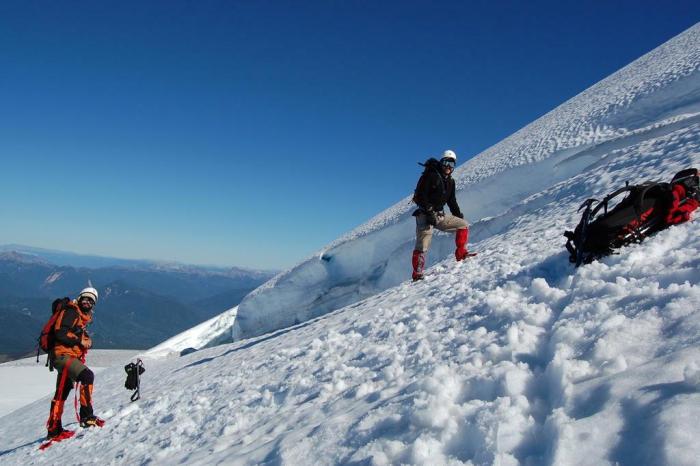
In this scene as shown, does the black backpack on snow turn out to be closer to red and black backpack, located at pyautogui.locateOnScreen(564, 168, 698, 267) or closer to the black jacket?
red and black backpack, located at pyautogui.locateOnScreen(564, 168, 698, 267)

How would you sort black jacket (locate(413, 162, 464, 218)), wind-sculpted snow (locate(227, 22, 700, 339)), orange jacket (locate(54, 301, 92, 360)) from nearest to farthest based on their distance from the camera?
orange jacket (locate(54, 301, 92, 360))
black jacket (locate(413, 162, 464, 218))
wind-sculpted snow (locate(227, 22, 700, 339))

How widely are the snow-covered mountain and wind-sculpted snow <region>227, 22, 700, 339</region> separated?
3.22m

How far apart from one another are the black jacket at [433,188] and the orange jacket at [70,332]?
19.8 feet

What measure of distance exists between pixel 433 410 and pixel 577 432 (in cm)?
89

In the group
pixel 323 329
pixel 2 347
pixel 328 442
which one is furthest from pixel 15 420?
pixel 2 347

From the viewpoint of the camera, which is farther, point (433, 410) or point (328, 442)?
point (328, 442)

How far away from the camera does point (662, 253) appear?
376 centimetres

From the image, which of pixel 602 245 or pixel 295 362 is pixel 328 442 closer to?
pixel 295 362

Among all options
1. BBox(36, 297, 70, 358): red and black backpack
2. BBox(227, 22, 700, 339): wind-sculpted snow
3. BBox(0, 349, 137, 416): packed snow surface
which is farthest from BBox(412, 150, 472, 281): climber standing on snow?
BBox(0, 349, 137, 416): packed snow surface

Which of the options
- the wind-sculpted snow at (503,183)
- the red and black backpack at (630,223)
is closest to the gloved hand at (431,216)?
the red and black backpack at (630,223)

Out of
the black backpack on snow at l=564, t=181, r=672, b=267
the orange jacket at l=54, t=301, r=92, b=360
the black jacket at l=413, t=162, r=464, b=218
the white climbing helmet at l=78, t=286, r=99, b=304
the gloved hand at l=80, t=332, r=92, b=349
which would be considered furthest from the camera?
the black jacket at l=413, t=162, r=464, b=218

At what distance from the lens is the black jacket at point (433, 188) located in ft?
24.6

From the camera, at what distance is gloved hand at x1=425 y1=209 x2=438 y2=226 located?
762 centimetres

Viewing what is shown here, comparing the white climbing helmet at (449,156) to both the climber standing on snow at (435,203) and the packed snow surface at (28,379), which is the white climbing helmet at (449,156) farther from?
the packed snow surface at (28,379)
